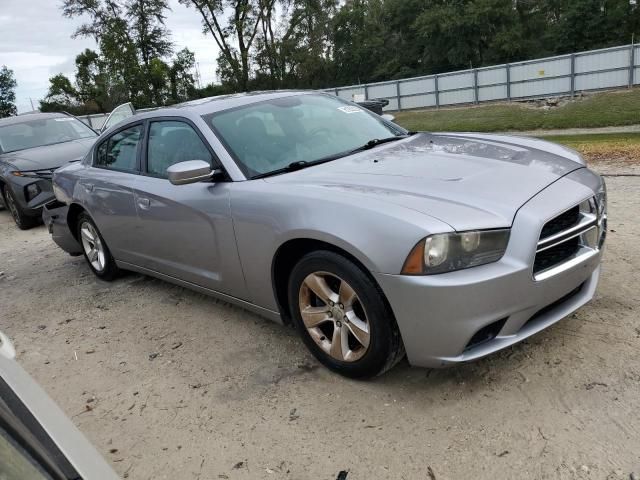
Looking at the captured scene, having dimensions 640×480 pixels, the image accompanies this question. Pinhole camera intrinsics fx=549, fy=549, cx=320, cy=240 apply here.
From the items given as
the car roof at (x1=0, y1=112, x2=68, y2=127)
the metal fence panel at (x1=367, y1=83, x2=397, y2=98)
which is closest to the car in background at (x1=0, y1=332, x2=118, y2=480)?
the car roof at (x1=0, y1=112, x2=68, y2=127)

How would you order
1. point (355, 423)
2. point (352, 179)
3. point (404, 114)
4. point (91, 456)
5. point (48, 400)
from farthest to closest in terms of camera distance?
point (404, 114) → point (352, 179) → point (355, 423) → point (48, 400) → point (91, 456)

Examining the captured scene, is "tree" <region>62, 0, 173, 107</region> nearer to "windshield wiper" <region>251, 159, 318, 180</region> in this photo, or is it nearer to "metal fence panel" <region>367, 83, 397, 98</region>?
"metal fence panel" <region>367, 83, 397, 98</region>

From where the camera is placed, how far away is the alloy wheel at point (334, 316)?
9.35 feet

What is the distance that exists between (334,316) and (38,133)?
8405 mm

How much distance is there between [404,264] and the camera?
2518 millimetres

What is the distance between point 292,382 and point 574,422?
4.81 feet

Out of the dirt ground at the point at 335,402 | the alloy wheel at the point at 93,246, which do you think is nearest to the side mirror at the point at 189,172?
the dirt ground at the point at 335,402

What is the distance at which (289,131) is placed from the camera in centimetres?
379

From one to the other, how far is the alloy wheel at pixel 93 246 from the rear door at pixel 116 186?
0.93ft

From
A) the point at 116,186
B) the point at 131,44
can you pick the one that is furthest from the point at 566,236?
the point at 131,44

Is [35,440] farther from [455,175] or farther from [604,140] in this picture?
[604,140]

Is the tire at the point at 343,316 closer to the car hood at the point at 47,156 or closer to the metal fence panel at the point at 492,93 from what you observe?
the car hood at the point at 47,156

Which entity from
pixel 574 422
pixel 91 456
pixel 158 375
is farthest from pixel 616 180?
pixel 91 456

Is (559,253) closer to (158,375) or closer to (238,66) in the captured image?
(158,375)
